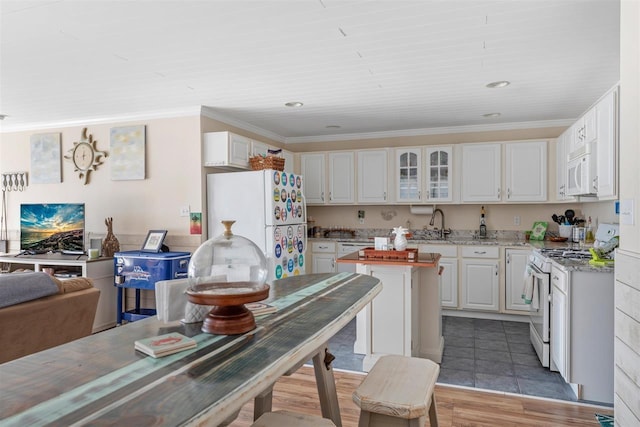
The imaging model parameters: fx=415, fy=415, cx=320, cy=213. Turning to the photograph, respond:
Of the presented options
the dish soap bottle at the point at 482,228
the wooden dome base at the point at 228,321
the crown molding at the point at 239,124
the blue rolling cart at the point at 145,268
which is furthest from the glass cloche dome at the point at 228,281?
the dish soap bottle at the point at 482,228

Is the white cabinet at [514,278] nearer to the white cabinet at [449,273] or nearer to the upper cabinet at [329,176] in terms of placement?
the white cabinet at [449,273]

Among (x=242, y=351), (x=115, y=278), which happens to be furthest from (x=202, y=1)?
(x=115, y=278)

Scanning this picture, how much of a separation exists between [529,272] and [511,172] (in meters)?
1.97

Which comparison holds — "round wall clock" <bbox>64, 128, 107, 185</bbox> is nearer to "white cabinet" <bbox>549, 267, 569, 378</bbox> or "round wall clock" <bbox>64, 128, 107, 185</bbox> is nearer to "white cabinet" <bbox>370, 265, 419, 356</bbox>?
"white cabinet" <bbox>370, 265, 419, 356</bbox>

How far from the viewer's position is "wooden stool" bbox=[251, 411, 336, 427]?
1.25 meters

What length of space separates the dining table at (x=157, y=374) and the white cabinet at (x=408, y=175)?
174 inches

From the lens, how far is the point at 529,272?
3580mm

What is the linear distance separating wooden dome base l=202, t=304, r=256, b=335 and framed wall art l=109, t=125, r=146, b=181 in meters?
4.15

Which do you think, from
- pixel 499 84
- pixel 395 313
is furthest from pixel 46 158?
pixel 499 84

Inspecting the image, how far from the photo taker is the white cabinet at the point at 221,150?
448 cm

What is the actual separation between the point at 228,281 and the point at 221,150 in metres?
3.48

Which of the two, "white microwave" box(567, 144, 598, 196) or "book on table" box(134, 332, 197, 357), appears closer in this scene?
"book on table" box(134, 332, 197, 357)

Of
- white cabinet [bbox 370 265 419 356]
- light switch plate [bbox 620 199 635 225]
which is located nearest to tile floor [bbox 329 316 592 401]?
white cabinet [bbox 370 265 419 356]

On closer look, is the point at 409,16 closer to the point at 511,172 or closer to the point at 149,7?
the point at 149,7
